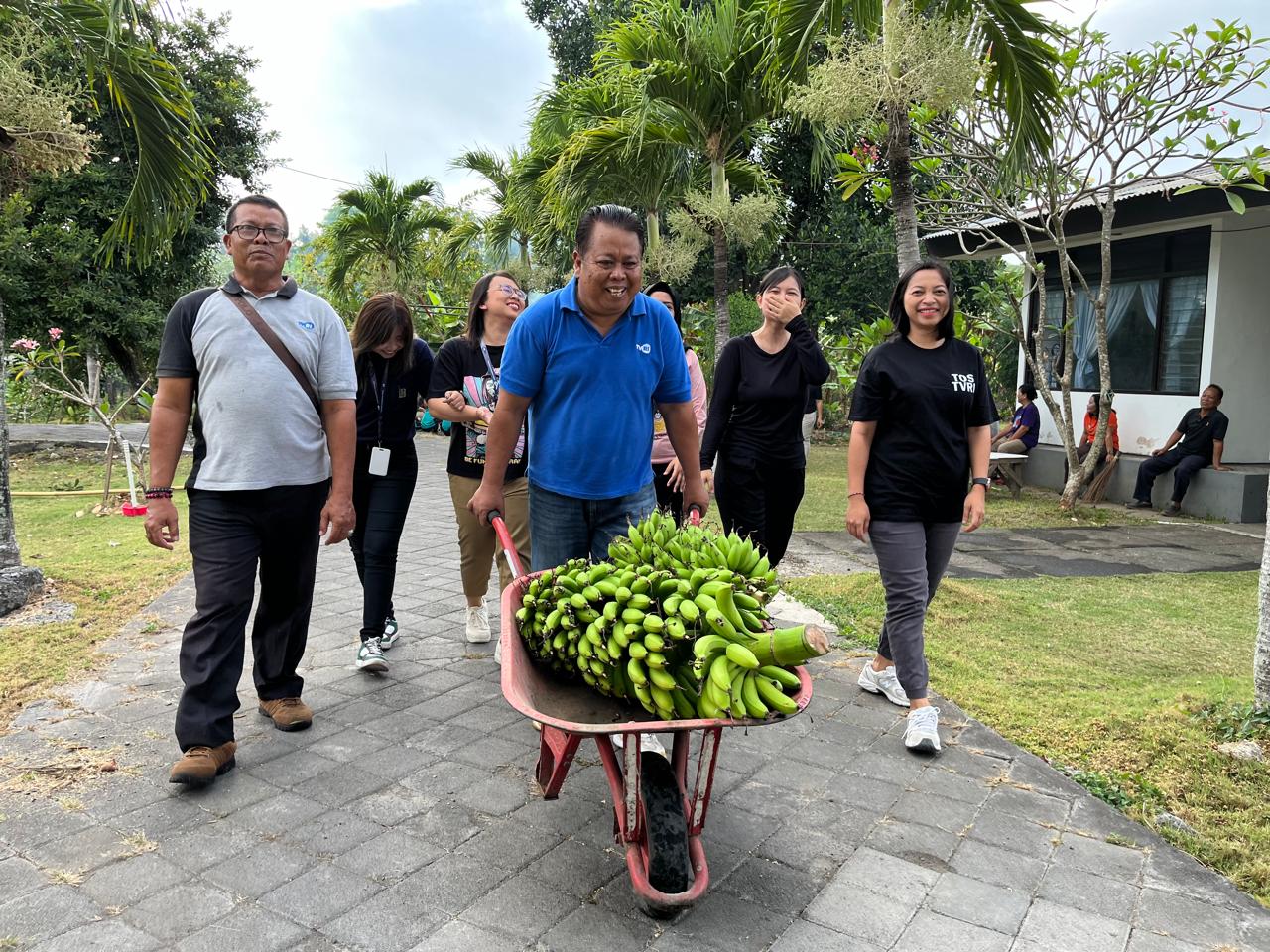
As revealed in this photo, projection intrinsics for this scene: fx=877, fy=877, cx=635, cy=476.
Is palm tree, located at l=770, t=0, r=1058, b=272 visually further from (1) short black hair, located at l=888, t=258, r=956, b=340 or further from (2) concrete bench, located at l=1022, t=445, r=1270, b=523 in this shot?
(2) concrete bench, located at l=1022, t=445, r=1270, b=523

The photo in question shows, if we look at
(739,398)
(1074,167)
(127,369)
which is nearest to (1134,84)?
(1074,167)

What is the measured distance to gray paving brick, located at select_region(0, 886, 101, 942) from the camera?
2416 millimetres

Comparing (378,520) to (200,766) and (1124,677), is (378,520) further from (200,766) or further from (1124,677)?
(1124,677)

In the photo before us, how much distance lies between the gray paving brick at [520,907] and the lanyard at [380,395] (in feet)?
8.22

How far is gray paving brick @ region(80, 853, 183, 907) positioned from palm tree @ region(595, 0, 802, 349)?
9.85m

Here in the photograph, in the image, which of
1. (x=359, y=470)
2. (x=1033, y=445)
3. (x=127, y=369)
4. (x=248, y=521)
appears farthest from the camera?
(x=127, y=369)

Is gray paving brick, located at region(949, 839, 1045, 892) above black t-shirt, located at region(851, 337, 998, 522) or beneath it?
beneath

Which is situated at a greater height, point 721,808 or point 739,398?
point 739,398

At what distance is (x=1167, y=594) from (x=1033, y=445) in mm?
6465

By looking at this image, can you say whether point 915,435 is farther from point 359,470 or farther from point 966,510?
point 359,470

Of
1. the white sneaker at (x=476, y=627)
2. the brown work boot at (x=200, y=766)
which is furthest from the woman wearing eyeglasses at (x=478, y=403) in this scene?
the brown work boot at (x=200, y=766)

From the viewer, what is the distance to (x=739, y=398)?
461cm

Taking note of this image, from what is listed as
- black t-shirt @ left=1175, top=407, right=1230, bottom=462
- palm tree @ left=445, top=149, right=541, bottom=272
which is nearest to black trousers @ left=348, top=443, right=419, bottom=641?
black t-shirt @ left=1175, top=407, right=1230, bottom=462

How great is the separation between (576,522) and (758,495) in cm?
151
